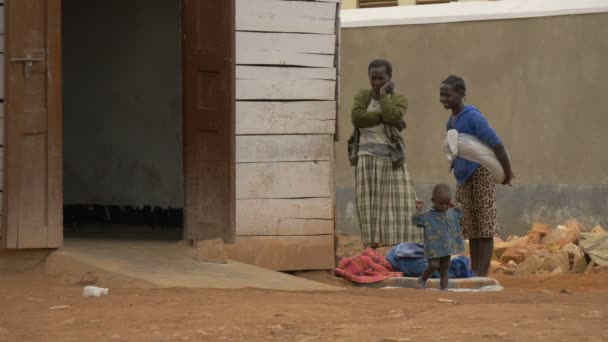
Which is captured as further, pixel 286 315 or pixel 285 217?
pixel 285 217

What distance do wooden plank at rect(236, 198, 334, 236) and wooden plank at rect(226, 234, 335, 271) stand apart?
0.16 feet

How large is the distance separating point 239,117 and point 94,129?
10.5 feet

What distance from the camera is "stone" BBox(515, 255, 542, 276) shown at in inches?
416

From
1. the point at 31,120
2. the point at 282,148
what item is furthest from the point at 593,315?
the point at 31,120

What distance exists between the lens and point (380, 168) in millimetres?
9547

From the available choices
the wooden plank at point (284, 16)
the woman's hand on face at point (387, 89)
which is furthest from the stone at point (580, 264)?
the wooden plank at point (284, 16)

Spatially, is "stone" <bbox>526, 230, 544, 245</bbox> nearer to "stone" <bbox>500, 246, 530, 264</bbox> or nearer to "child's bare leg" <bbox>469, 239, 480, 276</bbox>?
"stone" <bbox>500, 246, 530, 264</bbox>

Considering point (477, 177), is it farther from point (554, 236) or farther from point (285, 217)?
point (554, 236)

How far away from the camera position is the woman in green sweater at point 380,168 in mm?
9406

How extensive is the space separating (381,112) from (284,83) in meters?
0.94

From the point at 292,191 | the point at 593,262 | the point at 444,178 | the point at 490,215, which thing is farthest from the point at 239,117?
the point at 444,178

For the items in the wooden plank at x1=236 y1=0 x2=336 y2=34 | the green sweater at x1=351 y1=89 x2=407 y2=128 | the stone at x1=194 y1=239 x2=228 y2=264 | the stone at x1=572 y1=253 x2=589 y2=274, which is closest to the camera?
the stone at x1=194 y1=239 x2=228 y2=264

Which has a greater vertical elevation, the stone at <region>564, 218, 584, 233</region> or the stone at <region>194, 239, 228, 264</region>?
the stone at <region>194, 239, 228, 264</region>

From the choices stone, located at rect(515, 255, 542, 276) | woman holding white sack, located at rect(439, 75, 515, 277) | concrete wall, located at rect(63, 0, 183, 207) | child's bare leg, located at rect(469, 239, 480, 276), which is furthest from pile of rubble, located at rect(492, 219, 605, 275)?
Answer: concrete wall, located at rect(63, 0, 183, 207)
